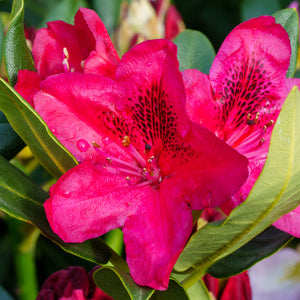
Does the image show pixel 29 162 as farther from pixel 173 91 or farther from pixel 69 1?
pixel 173 91

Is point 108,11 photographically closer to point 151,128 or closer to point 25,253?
point 25,253

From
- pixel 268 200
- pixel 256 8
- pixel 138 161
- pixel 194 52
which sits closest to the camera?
pixel 268 200

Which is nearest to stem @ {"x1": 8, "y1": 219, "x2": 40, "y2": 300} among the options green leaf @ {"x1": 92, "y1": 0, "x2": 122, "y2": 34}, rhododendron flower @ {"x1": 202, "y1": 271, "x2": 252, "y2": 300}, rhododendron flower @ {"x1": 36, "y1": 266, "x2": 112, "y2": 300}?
rhododendron flower @ {"x1": 36, "y1": 266, "x2": 112, "y2": 300}

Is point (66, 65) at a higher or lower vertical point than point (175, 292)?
higher

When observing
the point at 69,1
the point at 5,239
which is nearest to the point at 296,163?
the point at 69,1

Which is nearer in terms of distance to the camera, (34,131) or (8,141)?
(34,131)

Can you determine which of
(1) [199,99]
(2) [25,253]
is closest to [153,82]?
(1) [199,99]

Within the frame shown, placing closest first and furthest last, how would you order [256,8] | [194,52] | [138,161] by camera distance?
[138,161] → [194,52] → [256,8]
